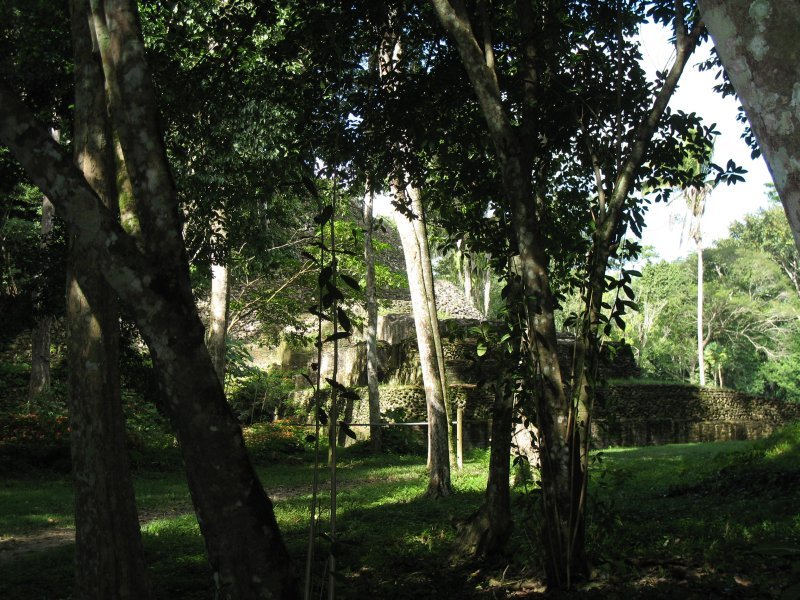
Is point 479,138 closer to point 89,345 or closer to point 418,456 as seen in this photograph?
point 89,345

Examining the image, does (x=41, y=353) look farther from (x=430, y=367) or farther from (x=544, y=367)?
(x=544, y=367)

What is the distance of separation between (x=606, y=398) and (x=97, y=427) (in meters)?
16.3

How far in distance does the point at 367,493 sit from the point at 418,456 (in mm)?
7308

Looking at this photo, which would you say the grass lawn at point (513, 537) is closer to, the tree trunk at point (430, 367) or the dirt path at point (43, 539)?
the dirt path at point (43, 539)

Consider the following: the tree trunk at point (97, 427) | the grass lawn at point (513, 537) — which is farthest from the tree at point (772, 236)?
the tree trunk at point (97, 427)

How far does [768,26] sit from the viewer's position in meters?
1.70

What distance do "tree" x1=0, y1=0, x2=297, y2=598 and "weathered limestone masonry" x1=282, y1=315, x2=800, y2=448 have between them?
1661 cm

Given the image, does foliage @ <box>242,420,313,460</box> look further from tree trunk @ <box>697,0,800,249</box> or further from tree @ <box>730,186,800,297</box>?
tree @ <box>730,186,800,297</box>

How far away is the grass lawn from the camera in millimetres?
4836

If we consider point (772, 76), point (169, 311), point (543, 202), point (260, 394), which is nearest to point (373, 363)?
point (260, 394)

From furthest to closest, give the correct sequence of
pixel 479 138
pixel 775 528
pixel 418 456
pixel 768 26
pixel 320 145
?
1. pixel 418 456
2. pixel 320 145
3. pixel 479 138
4. pixel 775 528
5. pixel 768 26

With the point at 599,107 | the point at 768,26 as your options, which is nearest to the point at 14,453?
the point at 599,107

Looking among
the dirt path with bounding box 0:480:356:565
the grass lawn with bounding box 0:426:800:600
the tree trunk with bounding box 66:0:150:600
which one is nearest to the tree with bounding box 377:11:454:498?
the grass lawn with bounding box 0:426:800:600

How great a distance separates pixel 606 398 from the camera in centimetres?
1959
